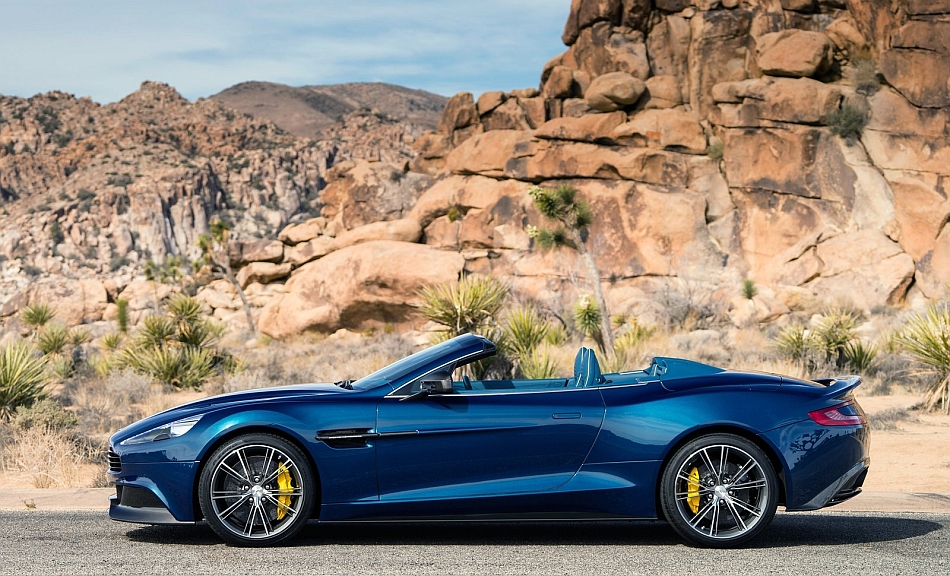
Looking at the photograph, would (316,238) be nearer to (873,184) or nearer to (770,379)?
(873,184)

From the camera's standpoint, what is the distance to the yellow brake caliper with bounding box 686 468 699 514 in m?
6.06

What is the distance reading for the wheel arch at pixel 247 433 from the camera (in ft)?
19.7

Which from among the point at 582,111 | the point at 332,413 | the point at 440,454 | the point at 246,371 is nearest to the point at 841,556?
the point at 440,454

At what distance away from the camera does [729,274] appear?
113 feet

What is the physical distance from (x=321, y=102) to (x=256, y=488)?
156m

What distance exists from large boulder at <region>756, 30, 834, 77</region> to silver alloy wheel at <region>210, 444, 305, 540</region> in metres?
33.7

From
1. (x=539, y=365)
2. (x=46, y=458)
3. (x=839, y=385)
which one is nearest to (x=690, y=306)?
(x=539, y=365)

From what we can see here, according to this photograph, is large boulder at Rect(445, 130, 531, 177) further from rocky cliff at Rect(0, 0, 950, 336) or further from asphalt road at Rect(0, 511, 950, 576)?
asphalt road at Rect(0, 511, 950, 576)

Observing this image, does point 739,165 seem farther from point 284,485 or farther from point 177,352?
point 284,485

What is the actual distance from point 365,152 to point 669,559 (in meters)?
107

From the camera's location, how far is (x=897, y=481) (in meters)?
9.77

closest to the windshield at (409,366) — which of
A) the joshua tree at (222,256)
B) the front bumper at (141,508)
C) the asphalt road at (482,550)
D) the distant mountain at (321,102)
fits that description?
the asphalt road at (482,550)

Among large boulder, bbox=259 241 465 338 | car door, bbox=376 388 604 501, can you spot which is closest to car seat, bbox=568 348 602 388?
car door, bbox=376 388 604 501

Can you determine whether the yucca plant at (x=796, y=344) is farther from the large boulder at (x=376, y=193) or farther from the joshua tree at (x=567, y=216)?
the large boulder at (x=376, y=193)
